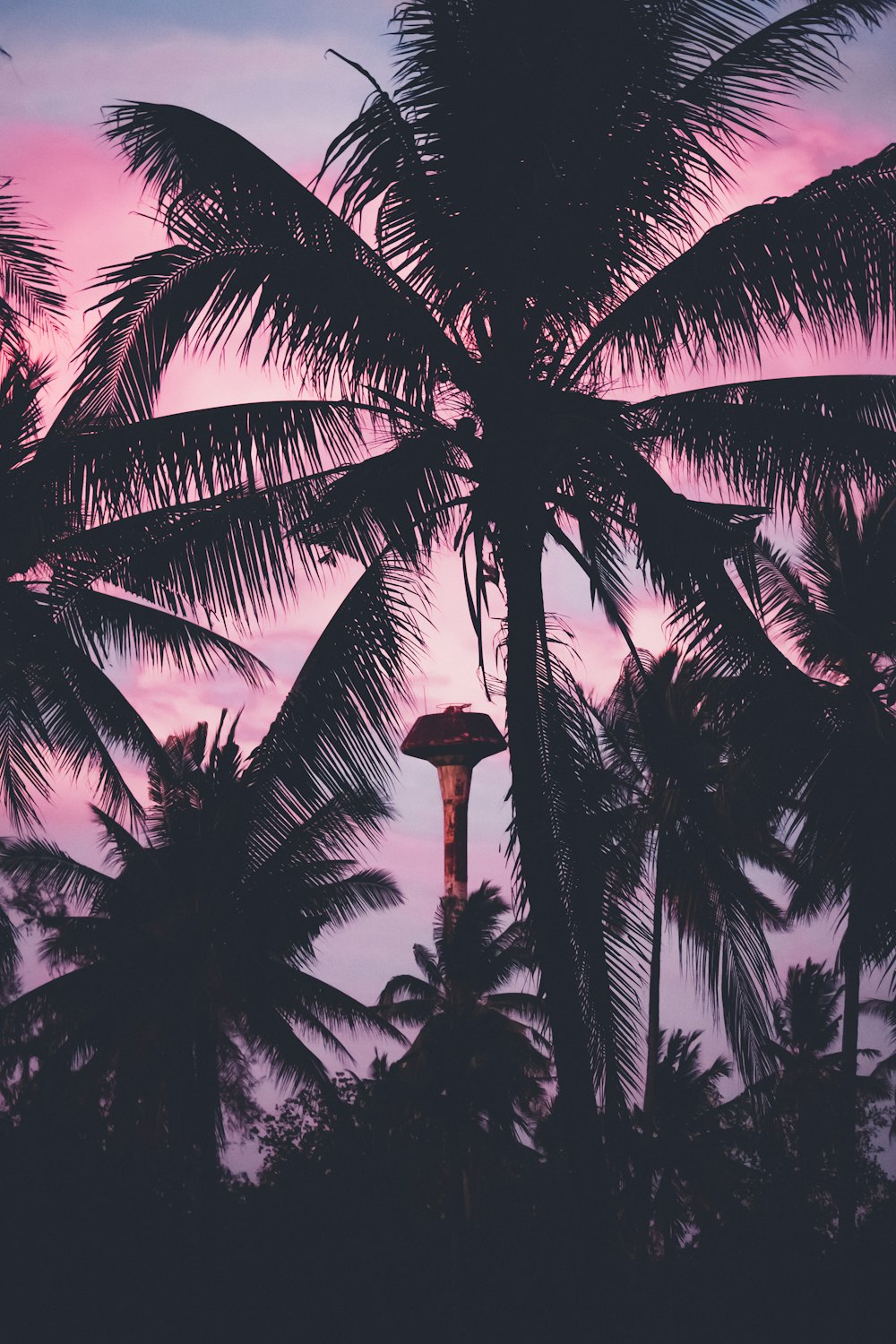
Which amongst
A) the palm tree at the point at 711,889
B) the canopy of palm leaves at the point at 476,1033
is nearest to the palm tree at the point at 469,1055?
the canopy of palm leaves at the point at 476,1033

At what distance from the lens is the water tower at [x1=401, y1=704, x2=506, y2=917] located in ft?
100

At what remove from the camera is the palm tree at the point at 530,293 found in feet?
21.9

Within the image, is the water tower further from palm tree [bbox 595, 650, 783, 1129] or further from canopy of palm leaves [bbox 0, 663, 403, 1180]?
palm tree [bbox 595, 650, 783, 1129]

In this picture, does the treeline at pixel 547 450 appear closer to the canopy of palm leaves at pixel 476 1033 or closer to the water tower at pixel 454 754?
the canopy of palm leaves at pixel 476 1033

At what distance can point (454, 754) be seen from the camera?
30.9m

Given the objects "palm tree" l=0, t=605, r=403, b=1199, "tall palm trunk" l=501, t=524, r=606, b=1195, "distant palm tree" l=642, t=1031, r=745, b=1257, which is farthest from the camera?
"distant palm tree" l=642, t=1031, r=745, b=1257

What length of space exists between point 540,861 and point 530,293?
313 cm

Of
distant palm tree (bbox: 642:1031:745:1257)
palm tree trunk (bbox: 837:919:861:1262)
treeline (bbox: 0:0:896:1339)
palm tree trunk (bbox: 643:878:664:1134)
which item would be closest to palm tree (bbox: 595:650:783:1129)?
treeline (bbox: 0:0:896:1339)

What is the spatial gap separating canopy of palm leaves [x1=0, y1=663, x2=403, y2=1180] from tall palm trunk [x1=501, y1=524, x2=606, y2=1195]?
12.4m

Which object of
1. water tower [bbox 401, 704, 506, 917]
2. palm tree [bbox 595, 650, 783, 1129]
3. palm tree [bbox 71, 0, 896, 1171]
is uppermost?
water tower [bbox 401, 704, 506, 917]

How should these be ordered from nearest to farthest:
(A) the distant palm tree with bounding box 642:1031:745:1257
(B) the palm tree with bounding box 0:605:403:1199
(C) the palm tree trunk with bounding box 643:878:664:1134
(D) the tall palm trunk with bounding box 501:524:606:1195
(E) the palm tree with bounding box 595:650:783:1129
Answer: (D) the tall palm trunk with bounding box 501:524:606:1195 → (E) the palm tree with bounding box 595:650:783:1129 → (B) the palm tree with bounding box 0:605:403:1199 → (A) the distant palm tree with bounding box 642:1031:745:1257 → (C) the palm tree trunk with bounding box 643:878:664:1134

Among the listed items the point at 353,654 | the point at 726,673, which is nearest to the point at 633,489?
the point at 726,673

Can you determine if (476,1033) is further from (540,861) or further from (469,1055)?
(540,861)

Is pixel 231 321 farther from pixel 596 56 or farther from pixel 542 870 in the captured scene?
pixel 542 870
